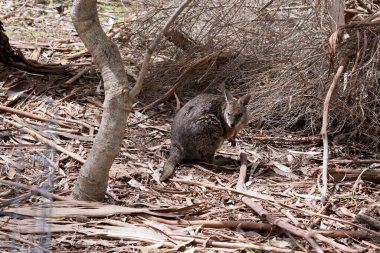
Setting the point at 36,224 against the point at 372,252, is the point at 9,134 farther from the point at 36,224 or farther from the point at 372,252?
the point at 372,252

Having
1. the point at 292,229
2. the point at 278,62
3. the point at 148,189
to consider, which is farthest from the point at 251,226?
the point at 278,62

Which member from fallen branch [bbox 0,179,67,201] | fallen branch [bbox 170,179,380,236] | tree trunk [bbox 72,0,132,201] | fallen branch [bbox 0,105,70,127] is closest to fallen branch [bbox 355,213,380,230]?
fallen branch [bbox 170,179,380,236]

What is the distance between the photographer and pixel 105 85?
177 inches

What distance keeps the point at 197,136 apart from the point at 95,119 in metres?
1.21

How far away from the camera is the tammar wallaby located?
6270 mm

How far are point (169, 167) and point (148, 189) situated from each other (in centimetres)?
51

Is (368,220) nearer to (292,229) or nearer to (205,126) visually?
(292,229)

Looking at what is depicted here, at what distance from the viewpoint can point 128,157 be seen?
6.11m

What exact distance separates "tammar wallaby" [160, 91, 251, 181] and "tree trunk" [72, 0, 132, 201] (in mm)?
1570

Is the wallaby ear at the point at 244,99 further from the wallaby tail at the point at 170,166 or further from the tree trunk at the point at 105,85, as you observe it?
the tree trunk at the point at 105,85

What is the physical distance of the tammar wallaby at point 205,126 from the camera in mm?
6270

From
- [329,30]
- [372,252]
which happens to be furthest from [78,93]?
[372,252]

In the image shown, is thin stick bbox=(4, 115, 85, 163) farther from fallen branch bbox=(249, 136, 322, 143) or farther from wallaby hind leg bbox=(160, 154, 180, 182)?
fallen branch bbox=(249, 136, 322, 143)

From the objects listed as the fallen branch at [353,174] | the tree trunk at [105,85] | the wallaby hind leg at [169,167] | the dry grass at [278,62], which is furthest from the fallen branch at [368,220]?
the tree trunk at [105,85]
